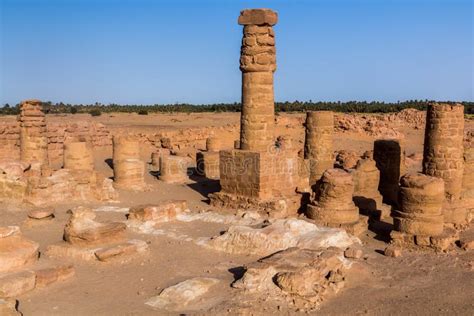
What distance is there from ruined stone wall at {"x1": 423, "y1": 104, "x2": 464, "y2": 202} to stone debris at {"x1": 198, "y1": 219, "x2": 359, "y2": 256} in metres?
3.96

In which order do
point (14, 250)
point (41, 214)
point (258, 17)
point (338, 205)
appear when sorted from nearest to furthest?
point (14, 250)
point (41, 214)
point (338, 205)
point (258, 17)

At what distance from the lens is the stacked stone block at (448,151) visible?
11430 millimetres

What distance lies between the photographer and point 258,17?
448 inches

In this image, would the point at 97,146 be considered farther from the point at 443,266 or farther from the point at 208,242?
the point at 443,266

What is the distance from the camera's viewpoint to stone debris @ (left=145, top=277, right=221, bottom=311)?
6344mm

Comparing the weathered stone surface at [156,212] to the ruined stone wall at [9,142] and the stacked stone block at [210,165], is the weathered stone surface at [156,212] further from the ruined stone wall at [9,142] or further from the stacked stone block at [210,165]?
the ruined stone wall at [9,142]

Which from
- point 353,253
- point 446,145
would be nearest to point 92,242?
point 353,253

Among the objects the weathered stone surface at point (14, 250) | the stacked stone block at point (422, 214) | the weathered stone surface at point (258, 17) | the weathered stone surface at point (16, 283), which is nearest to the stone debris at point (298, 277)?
the stacked stone block at point (422, 214)

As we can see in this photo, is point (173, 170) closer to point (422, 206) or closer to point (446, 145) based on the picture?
point (446, 145)

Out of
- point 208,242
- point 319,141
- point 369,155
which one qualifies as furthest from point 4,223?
point 369,155

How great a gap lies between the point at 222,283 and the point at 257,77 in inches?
241

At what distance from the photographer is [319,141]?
14.5 meters

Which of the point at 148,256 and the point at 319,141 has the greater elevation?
the point at 319,141

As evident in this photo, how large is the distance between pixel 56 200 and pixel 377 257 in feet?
27.2
